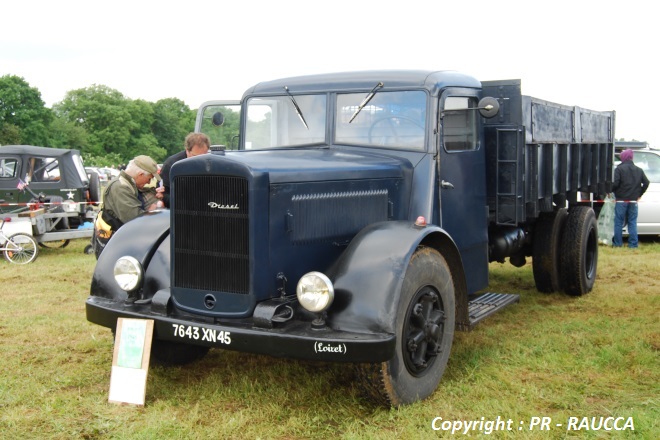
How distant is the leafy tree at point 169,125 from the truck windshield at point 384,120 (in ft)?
273

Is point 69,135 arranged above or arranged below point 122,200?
above

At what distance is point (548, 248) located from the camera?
7.60 metres

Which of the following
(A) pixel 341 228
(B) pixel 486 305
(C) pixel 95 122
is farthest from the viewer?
(C) pixel 95 122

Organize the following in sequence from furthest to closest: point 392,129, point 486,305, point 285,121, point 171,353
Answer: point 486,305 < point 285,121 < point 392,129 < point 171,353

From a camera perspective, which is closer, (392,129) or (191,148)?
(392,129)

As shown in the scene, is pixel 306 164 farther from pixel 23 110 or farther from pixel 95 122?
pixel 95 122

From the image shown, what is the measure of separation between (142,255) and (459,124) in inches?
105

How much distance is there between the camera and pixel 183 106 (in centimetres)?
9569

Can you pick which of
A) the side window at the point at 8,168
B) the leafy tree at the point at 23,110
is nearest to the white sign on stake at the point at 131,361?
the side window at the point at 8,168

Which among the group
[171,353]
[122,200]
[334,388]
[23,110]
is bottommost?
[334,388]

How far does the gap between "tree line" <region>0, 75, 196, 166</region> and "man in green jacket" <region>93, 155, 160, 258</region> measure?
57668 millimetres

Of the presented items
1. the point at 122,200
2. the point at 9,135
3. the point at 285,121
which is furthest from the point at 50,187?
the point at 9,135

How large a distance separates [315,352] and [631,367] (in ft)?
8.51

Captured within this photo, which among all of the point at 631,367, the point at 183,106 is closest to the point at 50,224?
the point at 631,367
